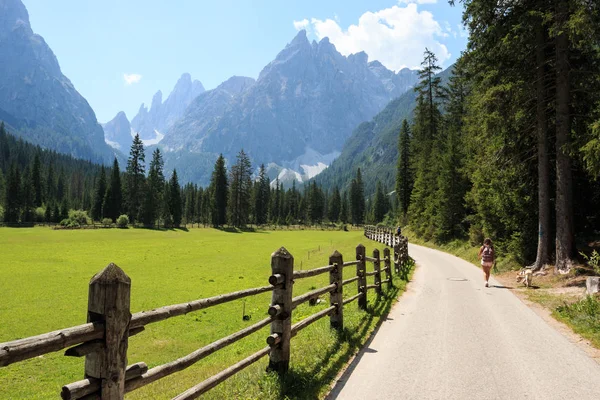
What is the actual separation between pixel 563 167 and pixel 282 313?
16007mm

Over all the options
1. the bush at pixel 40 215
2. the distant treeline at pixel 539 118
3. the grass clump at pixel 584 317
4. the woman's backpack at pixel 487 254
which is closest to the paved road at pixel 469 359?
the grass clump at pixel 584 317

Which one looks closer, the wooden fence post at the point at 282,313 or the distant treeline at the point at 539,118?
the wooden fence post at the point at 282,313

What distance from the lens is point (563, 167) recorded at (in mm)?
16812

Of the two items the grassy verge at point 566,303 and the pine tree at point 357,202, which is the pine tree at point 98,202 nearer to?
the pine tree at point 357,202

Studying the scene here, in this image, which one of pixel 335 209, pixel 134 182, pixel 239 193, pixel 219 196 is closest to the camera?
pixel 134 182

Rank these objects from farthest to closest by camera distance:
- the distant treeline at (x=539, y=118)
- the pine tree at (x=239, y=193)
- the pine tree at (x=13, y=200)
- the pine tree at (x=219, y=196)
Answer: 1. the pine tree at (x=219, y=196)
2. the pine tree at (x=239, y=193)
3. the pine tree at (x=13, y=200)
4. the distant treeline at (x=539, y=118)

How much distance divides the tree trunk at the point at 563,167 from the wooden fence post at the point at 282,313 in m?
15.1

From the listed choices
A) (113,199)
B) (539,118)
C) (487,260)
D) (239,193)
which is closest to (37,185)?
(113,199)

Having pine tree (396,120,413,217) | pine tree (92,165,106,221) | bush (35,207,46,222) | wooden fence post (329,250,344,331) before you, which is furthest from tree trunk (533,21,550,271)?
bush (35,207,46,222)

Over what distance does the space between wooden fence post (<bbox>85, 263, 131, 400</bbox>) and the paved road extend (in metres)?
3.72

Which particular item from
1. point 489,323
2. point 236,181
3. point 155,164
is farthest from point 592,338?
point 155,164

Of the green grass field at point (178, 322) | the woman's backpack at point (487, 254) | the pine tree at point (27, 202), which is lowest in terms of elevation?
the green grass field at point (178, 322)

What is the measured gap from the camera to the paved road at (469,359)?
612cm

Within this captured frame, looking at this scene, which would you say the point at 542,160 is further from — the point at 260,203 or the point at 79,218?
the point at 260,203
